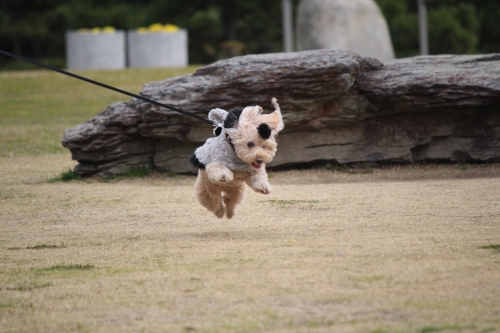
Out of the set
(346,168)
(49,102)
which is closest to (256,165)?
(346,168)

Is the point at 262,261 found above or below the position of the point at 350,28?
below

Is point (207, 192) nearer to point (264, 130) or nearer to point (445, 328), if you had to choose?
point (264, 130)

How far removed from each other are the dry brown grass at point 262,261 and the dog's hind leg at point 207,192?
0.99 ft

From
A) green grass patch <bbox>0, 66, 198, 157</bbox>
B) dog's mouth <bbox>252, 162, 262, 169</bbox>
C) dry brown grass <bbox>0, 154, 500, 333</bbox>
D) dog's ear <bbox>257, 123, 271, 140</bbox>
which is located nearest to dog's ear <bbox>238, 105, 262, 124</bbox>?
dog's ear <bbox>257, 123, 271, 140</bbox>

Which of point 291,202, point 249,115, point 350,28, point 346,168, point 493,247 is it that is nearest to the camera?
point 493,247

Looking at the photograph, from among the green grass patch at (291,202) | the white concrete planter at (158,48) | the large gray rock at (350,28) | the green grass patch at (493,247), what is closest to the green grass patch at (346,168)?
the green grass patch at (291,202)

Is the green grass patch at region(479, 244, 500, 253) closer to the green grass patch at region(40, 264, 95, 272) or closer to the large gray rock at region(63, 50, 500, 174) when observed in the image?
the green grass patch at region(40, 264, 95, 272)

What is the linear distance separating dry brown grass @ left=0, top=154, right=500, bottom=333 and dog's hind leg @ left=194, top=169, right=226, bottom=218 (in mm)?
301

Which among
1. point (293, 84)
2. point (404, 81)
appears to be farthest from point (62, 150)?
point (404, 81)

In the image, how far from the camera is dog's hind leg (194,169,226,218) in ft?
22.7

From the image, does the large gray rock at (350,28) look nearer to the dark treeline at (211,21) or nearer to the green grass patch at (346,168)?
the dark treeline at (211,21)

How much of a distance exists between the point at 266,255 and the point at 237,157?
1042mm

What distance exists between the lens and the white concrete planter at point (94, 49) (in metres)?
25.2

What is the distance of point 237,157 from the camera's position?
6664 mm
